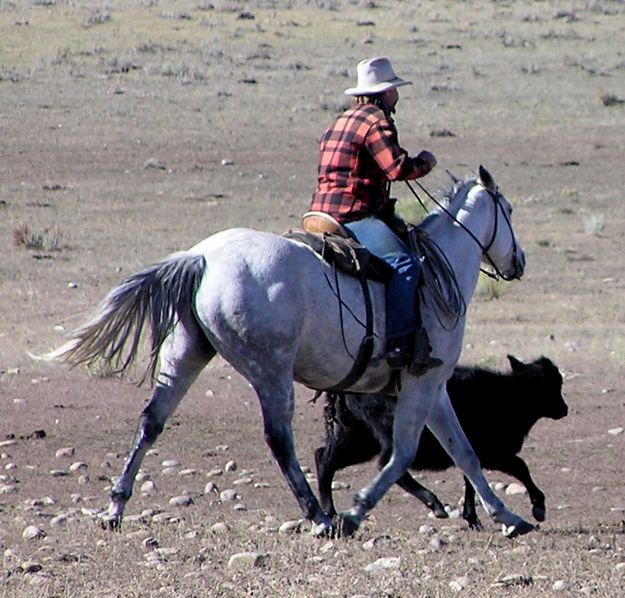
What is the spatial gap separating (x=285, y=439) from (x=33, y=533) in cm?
140

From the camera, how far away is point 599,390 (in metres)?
14.2

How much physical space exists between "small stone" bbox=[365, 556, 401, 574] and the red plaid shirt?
91.4 inches

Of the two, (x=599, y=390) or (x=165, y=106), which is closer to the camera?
(x=599, y=390)

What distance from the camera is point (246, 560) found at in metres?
→ 7.42

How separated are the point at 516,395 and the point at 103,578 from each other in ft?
14.6

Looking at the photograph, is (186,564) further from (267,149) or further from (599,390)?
(267,149)

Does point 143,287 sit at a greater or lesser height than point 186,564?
greater

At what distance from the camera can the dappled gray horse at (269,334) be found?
8391mm

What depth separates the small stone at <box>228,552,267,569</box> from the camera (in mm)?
7371

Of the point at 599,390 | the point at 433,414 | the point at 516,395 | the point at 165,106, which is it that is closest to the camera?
the point at 433,414

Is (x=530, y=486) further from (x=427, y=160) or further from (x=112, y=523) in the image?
(x=112, y=523)

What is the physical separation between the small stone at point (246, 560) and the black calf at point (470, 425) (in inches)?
93.7

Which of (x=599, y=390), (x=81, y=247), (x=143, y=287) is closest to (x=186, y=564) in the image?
(x=143, y=287)

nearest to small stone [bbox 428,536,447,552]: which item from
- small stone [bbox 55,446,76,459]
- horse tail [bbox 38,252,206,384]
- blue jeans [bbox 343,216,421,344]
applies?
blue jeans [bbox 343,216,421,344]
